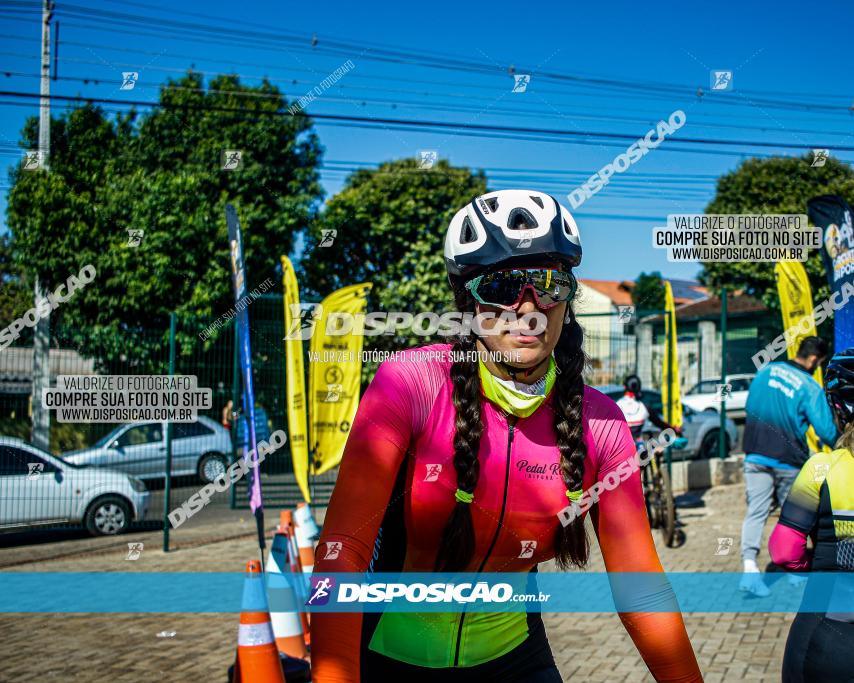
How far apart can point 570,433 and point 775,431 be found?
19.7 feet

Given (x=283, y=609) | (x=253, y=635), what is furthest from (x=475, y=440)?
(x=283, y=609)

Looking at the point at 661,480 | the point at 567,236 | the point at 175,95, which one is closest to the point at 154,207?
the point at 175,95

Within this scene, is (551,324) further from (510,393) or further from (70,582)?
(70,582)

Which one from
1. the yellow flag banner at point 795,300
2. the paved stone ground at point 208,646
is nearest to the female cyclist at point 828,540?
the paved stone ground at point 208,646

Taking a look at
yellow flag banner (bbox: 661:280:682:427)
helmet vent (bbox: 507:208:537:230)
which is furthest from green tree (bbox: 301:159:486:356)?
helmet vent (bbox: 507:208:537:230)

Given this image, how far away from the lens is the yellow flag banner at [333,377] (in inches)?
352

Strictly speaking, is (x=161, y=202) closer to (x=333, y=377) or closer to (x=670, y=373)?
(x=333, y=377)

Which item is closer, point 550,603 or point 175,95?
point 550,603

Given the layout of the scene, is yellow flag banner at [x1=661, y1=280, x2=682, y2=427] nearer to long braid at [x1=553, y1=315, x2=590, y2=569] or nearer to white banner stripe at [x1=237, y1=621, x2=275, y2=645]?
white banner stripe at [x1=237, y1=621, x2=275, y2=645]

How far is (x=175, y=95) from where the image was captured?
17719 millimetres

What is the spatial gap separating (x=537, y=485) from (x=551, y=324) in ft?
1.43

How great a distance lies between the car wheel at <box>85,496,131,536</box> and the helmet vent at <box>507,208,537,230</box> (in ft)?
33.6

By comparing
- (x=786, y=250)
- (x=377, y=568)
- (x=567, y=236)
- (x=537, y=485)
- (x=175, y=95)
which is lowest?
(x=377, y=568)

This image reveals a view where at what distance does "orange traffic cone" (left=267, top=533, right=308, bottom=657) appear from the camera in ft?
18.0
